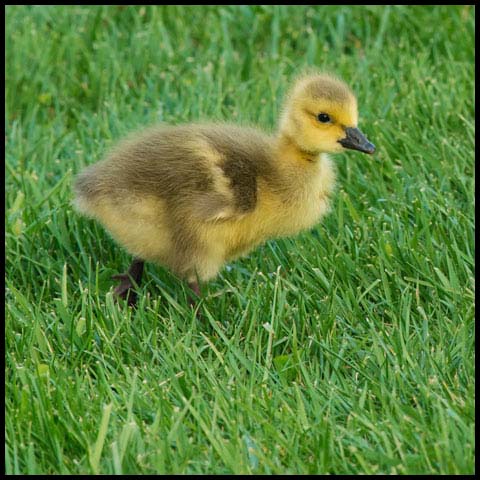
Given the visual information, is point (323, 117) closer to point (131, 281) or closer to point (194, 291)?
point (194, 291)

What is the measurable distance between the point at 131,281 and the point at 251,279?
47cm

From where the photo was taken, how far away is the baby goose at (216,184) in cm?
380

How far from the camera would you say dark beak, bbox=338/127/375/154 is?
384 cm

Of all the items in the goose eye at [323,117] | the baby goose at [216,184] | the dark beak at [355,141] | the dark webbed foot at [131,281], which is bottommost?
the dark webbed foot at [131,281]

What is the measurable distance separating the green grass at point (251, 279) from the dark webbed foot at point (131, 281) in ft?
0.20

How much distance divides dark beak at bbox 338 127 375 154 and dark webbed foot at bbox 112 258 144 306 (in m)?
0.89

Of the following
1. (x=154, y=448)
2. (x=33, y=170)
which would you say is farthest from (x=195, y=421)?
(x=33, y=170)

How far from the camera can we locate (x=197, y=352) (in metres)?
3.52

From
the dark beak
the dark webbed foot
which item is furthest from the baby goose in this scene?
the dark webbed foot

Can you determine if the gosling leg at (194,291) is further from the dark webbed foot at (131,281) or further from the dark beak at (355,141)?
the dark beak at (355,141)

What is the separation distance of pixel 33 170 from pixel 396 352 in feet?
6.99

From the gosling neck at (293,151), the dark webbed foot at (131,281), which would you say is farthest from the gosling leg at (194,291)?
the gosling neck at (293,151)

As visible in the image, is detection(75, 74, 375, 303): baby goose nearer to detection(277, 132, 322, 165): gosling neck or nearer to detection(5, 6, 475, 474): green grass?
detection(277, 132, 322, 165): gosling neck

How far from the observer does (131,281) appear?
411 cm
